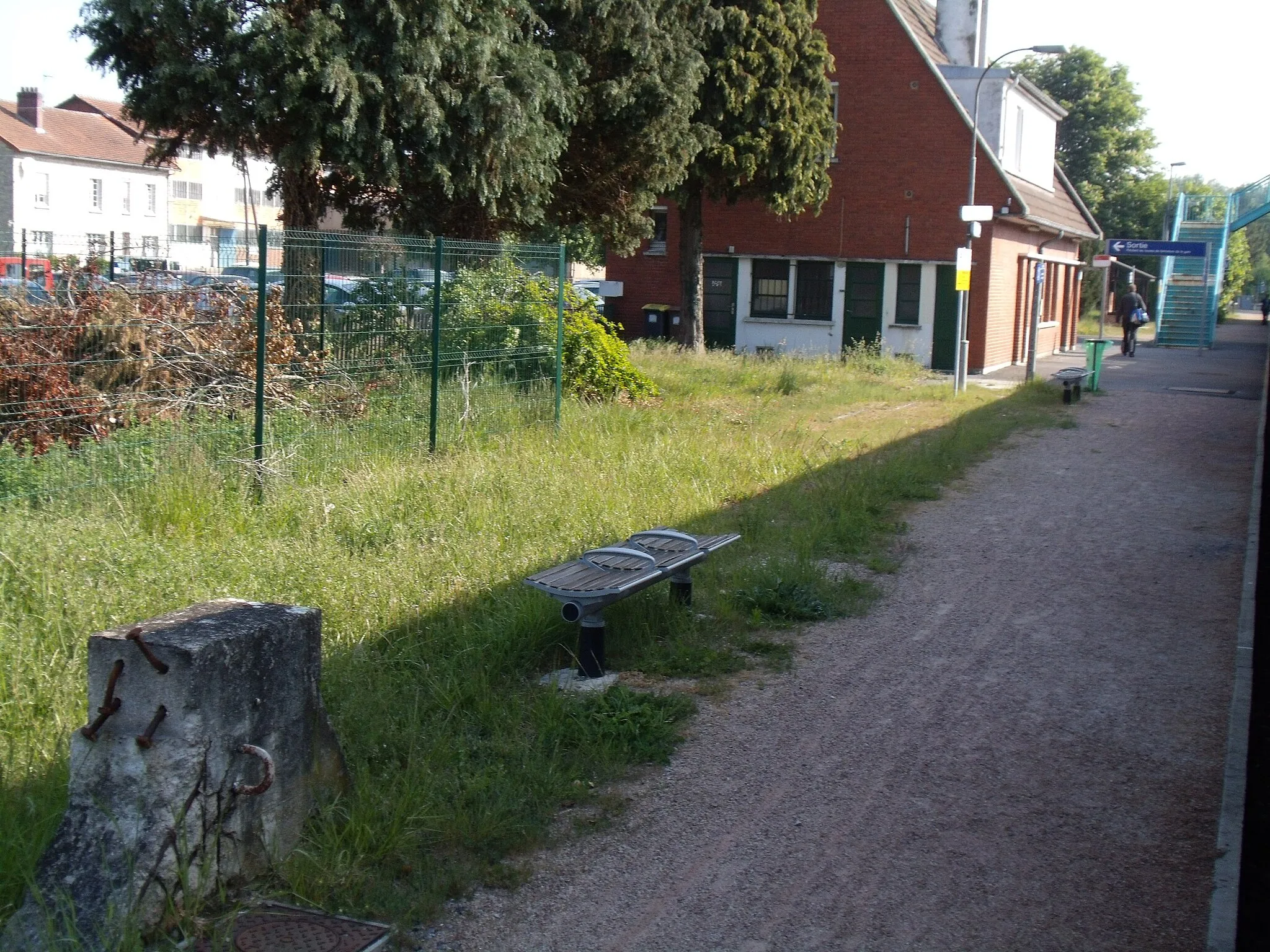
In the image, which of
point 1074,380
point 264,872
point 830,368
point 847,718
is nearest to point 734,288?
point 830,368

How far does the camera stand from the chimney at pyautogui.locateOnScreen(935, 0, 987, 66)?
34653 millimetres

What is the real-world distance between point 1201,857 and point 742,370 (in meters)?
19.6

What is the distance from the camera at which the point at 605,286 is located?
33.7 m

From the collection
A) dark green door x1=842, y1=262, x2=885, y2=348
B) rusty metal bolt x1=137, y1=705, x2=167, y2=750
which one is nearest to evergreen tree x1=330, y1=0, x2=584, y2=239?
rusty metal bolt x1=137, y1=705, x2=167, y2=750

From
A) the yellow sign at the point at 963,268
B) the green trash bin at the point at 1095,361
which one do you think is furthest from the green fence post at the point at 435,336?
the green trash bin at the point at 1095,361

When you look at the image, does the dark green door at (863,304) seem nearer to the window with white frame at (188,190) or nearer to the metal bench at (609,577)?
the metal bench at (609,577)

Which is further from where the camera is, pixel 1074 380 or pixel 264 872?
pixel 1074 380

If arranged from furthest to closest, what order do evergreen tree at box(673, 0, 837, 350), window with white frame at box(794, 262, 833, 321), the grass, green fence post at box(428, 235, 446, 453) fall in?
1. window with white frame at box(794, 262, 833, 321)
2. evergreen tree at box(673, 0, 837, 350)
3. green fence post at box(428, 235, 446, 453)
4. the grass

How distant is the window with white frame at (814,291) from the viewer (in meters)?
31.5

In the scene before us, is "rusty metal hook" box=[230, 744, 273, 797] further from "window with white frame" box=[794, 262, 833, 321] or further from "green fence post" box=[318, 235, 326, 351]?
"window with white frame" box=[794, 262, 833, 321]

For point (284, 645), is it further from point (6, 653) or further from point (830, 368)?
point (830, 368)

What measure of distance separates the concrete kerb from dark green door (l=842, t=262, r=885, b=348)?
22.9 metres

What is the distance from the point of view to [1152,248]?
3578 centimetres

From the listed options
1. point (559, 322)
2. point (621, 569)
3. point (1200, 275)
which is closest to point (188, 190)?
point (1200, 275)
